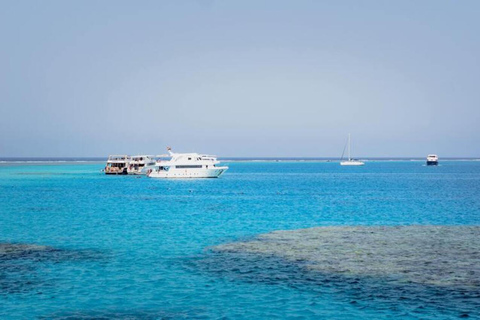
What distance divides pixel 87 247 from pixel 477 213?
36.6 metres

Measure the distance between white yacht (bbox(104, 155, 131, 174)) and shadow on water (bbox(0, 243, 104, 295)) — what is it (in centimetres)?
11562

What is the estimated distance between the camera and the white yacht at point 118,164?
472 feet

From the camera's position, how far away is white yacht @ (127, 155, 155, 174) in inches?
5586

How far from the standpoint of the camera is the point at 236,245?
29734 mm

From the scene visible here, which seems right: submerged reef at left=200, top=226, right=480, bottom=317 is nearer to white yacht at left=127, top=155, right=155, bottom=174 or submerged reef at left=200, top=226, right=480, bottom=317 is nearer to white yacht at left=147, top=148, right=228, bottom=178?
white yacht at left=147, top=148, right=228, bottom=178

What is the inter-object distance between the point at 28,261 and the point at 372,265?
16016 millimetres

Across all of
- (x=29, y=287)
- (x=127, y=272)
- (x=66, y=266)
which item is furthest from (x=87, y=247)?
(x=29, y=287)

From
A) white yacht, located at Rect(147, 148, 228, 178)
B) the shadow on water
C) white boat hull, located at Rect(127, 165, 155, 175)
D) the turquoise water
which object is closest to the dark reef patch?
the turquoise water

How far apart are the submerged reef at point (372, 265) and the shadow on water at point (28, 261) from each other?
6597 mm

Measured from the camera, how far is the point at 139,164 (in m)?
145

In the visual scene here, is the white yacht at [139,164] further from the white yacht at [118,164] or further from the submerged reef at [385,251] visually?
the submerged reef at [385,251]

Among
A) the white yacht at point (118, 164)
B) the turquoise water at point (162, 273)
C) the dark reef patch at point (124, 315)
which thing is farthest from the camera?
the white yacht at point (118, 164)

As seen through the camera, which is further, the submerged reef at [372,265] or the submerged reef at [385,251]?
the submerged reef at [385,251]

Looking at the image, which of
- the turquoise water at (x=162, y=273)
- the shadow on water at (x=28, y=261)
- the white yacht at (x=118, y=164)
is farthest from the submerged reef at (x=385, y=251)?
the white yacht at (x=118, y=164)
